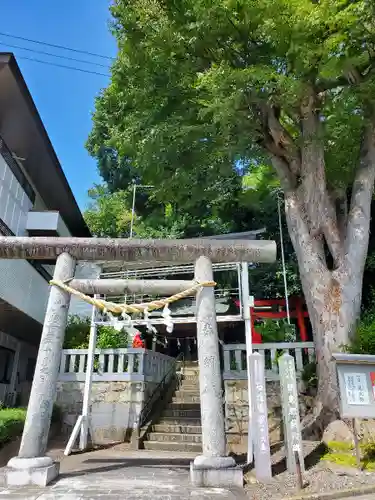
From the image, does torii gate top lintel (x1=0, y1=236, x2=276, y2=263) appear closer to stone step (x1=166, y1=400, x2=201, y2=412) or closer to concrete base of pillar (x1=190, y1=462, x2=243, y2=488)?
concrete base of pillar (x1=190, y1=462, x2=243, y2=488)

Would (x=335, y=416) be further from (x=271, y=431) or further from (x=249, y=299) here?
(x=249, y=299)

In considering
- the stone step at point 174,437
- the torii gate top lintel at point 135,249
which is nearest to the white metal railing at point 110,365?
the stone step at point 174,437

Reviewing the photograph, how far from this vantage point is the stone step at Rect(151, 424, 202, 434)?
10.5 meters

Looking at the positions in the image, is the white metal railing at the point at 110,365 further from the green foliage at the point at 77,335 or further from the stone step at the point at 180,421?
the stone step at the point at 180,421

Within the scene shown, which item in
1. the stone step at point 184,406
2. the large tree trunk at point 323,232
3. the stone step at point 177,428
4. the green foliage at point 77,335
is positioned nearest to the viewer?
the large tree trunk at point 323,232

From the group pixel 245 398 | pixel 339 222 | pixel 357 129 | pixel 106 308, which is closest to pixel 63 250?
pixel 106 308

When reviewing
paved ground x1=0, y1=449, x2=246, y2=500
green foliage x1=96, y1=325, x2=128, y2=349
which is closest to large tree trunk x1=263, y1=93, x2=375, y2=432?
paved ground x1=0, y1=449, x2=246, y2=500

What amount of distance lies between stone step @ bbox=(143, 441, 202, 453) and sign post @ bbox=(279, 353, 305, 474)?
4.03 meters

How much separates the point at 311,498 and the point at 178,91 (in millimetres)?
10101

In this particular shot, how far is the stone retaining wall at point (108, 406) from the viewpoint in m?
10.6

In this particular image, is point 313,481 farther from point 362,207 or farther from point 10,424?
point 10,424

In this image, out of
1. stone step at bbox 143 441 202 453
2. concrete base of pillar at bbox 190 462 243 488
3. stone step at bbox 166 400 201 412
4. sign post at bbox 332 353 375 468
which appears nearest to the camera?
concrete base of pillar at bbox 190 462 243 488

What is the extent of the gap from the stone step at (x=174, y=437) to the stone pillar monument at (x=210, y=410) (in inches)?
175

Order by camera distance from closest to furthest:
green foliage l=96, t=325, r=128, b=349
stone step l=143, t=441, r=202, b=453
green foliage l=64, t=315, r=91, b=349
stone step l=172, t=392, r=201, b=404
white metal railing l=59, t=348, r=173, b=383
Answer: stone step l=143, t=441, r=202, b=453 < white metal railing l=59, t=348, r=173, b=383 < green foliage l=96, t=325, r=128, b=349 < green foliage l=64, t=315, r=91, b=349 < stone step l=172, t=392, r=201, b=404
